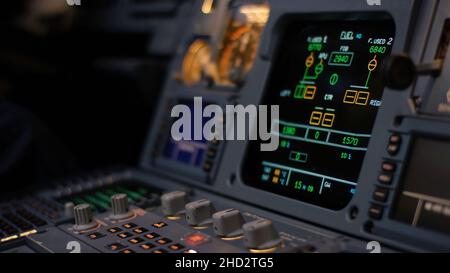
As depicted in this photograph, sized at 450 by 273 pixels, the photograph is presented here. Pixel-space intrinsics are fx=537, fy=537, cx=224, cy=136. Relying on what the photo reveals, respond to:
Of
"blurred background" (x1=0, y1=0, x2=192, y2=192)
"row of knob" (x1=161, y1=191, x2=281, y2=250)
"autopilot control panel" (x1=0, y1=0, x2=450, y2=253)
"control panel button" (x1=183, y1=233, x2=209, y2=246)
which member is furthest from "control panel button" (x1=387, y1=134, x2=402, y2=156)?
"blurred background" (x1=0, y1=0, x2=192, y2=192)

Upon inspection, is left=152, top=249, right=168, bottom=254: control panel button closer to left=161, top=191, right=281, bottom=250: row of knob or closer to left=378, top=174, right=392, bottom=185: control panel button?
left=161, top=191, right=281, bottom=250: row of knob

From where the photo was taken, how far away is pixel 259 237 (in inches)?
50.7

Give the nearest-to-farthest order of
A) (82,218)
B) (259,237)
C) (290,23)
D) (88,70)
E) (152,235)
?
1. (259,237)
2. (152,235)
3. (82,218)
4. (290,23)
5. (88,70)

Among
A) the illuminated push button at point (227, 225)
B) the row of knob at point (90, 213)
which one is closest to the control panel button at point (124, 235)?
the row of knob at point (90, 213)

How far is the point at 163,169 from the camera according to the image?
6.59 ft

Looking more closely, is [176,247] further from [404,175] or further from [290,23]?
[290,23]

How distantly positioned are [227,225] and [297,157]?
0.34m

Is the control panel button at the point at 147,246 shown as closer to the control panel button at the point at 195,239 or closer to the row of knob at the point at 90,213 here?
the control panel button at the point at 195,239

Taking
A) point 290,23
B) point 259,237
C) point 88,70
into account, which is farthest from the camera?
point 88,70

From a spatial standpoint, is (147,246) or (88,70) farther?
(88,70)

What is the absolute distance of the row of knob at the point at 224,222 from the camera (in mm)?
1289

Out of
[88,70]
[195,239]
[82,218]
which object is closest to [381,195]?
[195,239]

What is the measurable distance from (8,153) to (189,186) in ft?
2.80
